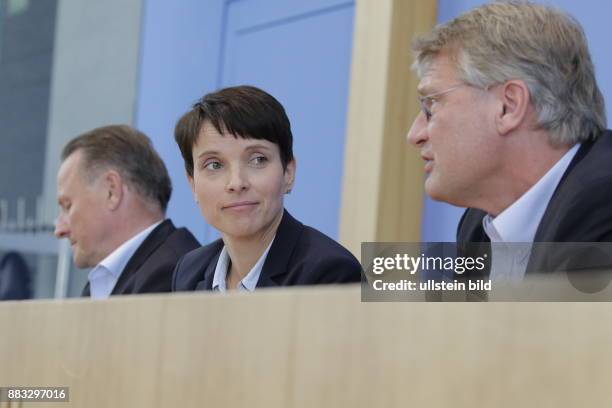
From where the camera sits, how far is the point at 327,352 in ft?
3.48

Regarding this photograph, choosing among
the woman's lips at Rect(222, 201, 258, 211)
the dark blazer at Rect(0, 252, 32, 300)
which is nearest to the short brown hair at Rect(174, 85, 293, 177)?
the woman's lips at Rect(222, 201, 258, 211)

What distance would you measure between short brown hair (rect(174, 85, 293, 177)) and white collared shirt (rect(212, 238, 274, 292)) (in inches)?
8.6

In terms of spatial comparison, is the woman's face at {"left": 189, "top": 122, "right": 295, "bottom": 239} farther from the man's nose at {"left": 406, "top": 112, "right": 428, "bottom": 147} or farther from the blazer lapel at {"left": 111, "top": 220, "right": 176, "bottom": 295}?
the blazer lapel at {"left": 111, "top": 220, "right": 176, "bottom": 295}

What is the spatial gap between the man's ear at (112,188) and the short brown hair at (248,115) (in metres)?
1.01

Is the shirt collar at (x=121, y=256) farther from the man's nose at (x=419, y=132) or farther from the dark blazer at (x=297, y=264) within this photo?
the man's nose at (x=419, y=132)

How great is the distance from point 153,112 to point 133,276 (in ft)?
4.82

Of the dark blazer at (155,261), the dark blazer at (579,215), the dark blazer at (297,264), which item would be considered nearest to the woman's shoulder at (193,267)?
the dark blazer at (297,264)

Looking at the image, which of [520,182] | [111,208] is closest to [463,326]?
[520,182]

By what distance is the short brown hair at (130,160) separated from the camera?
3.43m

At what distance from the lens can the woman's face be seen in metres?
2.41

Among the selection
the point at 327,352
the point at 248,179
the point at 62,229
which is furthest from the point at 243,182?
the point at 327,352

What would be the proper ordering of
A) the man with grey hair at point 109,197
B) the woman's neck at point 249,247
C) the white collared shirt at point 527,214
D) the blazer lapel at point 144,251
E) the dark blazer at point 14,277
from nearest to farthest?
the white collared shirt at point 527,214 < the woman's neck at point 249,247 < the blazer lapel at point 144,251 < the man with grey hair at point 109,197 < the dark blazer at point 14,277

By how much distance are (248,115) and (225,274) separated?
0.36 m

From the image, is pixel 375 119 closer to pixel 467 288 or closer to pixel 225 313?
pixel 467 288
